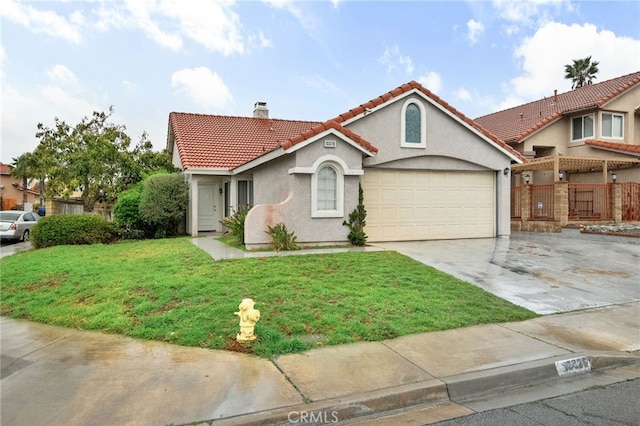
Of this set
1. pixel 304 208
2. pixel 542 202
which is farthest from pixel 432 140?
pixel 542 202

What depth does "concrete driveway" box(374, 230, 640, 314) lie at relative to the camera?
26.9ft

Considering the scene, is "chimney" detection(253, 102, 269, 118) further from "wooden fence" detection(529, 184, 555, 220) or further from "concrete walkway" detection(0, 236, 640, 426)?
"concrete walkway" detection(0, 236, 640, 426)

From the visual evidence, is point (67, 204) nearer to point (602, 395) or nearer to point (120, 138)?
point (120, 138)

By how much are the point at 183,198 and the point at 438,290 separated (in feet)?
38.6

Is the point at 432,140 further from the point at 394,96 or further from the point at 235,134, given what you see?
the point at 235,134

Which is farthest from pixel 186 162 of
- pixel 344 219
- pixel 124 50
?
pixel 344 219

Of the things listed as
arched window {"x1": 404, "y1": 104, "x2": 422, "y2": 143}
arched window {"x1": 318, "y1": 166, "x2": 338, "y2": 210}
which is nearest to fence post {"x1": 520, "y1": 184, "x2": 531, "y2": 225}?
arched window {"x1": 404, "y1": 104, "x2": 422, "y2": 143}

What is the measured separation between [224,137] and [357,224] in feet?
30.3

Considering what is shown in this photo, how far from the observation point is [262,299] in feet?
23.2

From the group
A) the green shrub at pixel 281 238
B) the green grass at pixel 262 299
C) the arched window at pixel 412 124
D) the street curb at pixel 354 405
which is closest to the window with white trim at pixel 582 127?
the arched window at pixel 412 124

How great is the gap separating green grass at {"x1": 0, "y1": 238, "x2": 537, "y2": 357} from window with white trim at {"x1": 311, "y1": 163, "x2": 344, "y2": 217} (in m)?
2.09

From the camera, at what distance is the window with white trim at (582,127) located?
2244cm

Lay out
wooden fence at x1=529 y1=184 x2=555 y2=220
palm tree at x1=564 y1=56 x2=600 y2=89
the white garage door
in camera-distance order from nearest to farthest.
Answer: the white garage door, wooden fence at x1=529 y1=184 x2=555 y2=220, palm tree at x1=564 y1=56 x2=600 y2=89

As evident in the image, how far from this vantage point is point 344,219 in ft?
42.3
